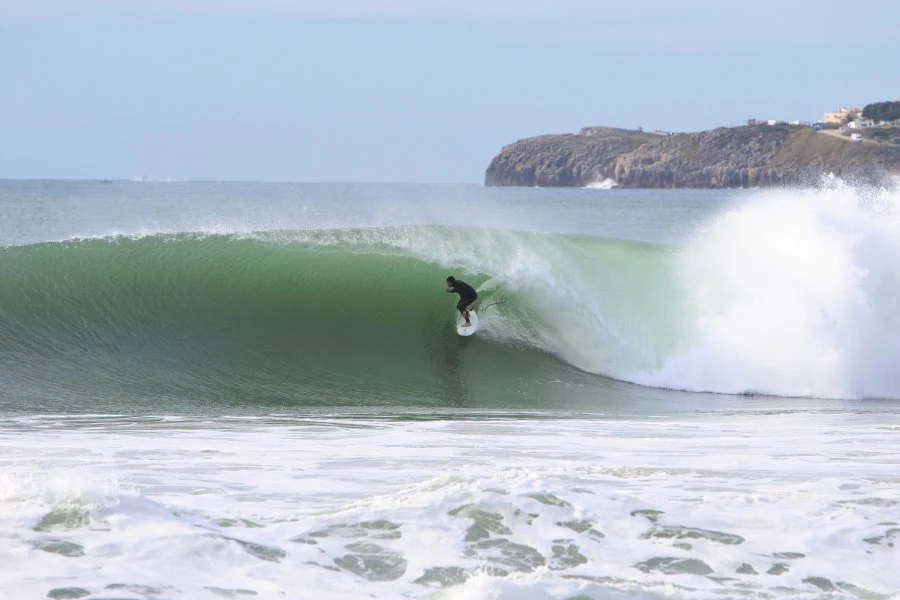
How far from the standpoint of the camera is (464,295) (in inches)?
468

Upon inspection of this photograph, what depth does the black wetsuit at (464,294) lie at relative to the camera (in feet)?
38.5

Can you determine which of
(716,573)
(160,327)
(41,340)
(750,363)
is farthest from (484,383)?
(716,573)

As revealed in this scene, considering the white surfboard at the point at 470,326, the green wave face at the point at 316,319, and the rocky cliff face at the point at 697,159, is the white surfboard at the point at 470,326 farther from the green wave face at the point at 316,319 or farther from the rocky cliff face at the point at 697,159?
the rocky cliff face at the point at 697,159

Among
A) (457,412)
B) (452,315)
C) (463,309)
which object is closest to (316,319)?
(452,315)

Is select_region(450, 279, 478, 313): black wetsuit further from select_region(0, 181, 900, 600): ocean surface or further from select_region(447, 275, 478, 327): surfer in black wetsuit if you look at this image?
select_region(0, 181, 900, 600): ocean surface

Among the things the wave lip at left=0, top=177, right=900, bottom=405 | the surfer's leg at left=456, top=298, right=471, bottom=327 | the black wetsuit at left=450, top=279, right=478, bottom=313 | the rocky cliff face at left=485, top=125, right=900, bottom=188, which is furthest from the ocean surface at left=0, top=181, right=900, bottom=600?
the rocky cliff face at left=485, top=125, right=900, bottom=188

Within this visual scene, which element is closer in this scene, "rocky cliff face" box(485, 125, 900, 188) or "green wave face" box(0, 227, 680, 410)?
"green wave face" box(0, 227, 680, 410)

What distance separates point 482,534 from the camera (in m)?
4.43

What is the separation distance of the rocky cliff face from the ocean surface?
9205 centimetres

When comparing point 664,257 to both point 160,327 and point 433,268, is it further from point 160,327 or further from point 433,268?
point 160,327

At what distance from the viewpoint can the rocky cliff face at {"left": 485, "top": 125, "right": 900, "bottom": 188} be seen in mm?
107500

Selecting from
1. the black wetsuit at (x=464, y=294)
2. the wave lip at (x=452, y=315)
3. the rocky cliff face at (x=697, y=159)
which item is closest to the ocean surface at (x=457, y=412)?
the wave lip at (x=452, y=315)

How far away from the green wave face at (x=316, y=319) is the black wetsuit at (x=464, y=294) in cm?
38

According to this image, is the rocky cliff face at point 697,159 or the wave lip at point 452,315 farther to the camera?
the rocky cliff face at point 697,159
